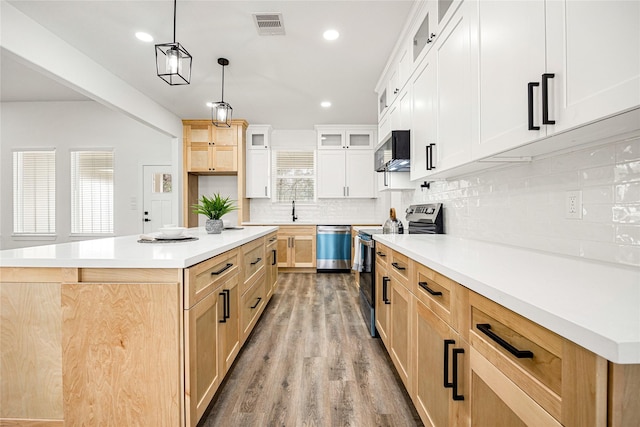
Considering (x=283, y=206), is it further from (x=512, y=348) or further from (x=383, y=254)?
(x=512, y=348)

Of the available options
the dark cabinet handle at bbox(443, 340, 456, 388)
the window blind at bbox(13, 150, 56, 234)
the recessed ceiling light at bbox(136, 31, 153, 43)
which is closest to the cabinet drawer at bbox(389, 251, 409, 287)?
the dark cabinet handle at bbox(443, 340, 456, 388)

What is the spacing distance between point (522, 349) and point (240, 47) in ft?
10.9

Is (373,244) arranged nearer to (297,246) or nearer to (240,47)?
(240,47)

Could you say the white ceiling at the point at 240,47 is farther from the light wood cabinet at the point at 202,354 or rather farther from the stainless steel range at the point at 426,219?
the light wood cabinet at the point at 202,354

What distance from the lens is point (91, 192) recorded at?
Result: 5.62 meters

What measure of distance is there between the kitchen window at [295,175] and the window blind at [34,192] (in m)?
4.17

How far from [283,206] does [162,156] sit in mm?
2450

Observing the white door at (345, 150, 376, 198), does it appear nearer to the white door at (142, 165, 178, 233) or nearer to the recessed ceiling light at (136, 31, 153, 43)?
the white door at (142, 165, 178, 233)

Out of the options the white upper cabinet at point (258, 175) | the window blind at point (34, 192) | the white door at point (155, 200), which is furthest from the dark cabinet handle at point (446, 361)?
the window blind at point (34, 192)

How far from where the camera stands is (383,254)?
230 centimetres

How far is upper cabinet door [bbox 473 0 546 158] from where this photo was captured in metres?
1.08

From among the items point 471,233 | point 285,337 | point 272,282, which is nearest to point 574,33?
point 471,233

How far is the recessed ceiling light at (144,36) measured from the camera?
2.84 metres

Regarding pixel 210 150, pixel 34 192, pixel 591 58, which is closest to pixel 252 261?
pixel 591 58
